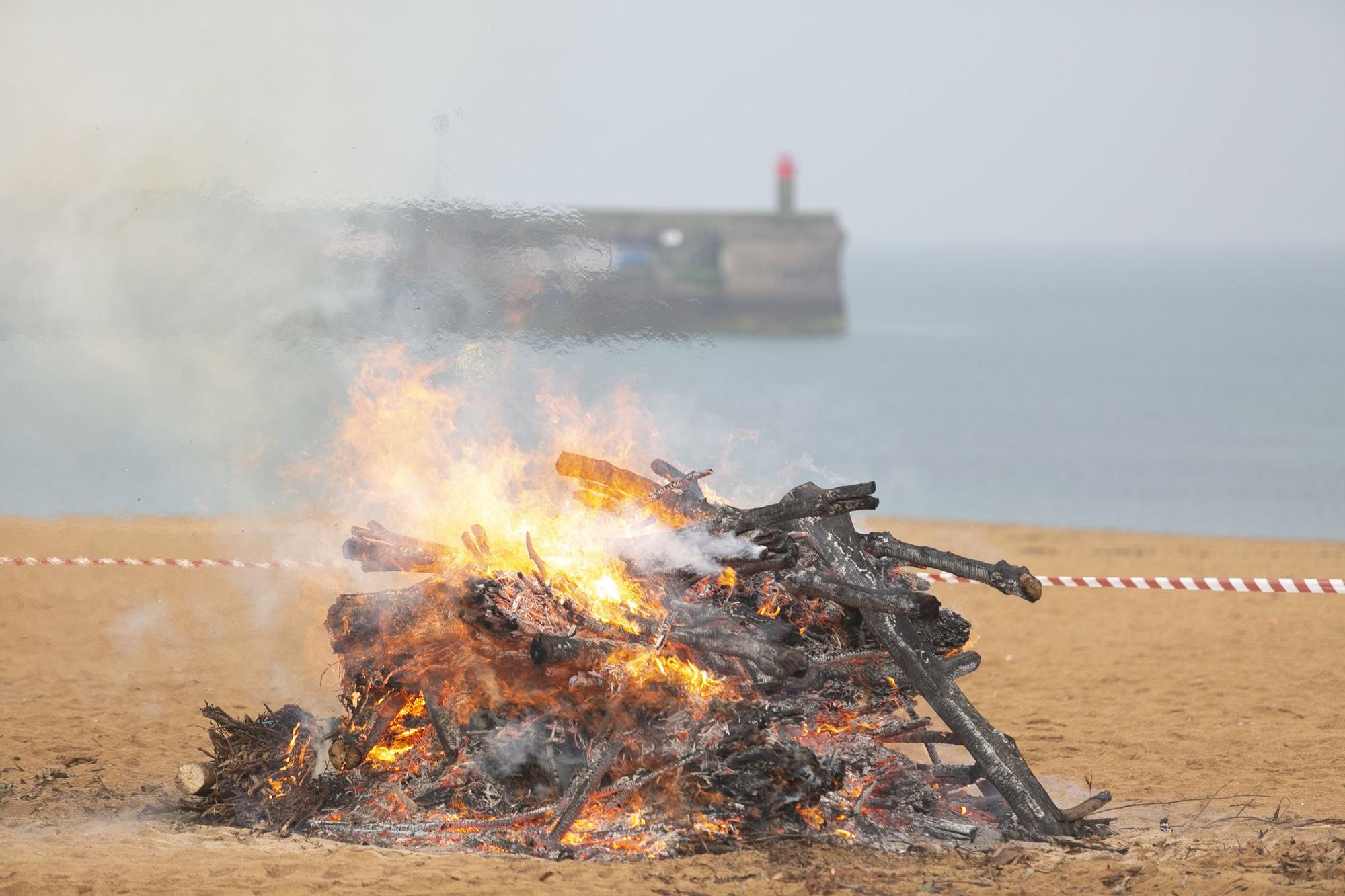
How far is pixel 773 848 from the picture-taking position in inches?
275

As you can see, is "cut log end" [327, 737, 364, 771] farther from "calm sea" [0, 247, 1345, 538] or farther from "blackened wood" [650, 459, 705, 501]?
"calm sea" [0, 247, 1345, 538]

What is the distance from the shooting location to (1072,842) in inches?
287

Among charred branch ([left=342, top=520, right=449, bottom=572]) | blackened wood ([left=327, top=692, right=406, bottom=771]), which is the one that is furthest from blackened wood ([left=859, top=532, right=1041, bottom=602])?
blackened wood ([left=327, top=692, right=406, bottom=771])

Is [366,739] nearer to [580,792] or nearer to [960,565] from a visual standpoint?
[580,792]

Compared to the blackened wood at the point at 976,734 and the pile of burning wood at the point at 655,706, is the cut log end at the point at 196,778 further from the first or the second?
the blackened wood at the point at 976,734

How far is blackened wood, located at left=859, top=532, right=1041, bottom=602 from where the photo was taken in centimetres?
738

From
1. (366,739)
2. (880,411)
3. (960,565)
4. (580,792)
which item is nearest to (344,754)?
(366,739)

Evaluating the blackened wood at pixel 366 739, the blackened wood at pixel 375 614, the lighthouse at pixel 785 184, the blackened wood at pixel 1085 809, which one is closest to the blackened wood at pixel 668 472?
the blackened wood at pixel 375 614

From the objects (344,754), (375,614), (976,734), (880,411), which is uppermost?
(375,614)

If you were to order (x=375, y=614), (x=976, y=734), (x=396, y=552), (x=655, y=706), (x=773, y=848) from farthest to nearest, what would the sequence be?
A: (x=396, y=552) < (x=375, y=614) < (x=976, y=734) < (x=655, y=706) < (x=773, y=848)

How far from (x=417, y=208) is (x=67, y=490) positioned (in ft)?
33.9

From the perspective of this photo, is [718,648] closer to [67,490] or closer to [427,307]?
[427,307]

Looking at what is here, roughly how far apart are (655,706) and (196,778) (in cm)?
290

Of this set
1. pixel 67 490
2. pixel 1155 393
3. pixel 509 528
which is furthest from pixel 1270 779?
pixel 1155 393
